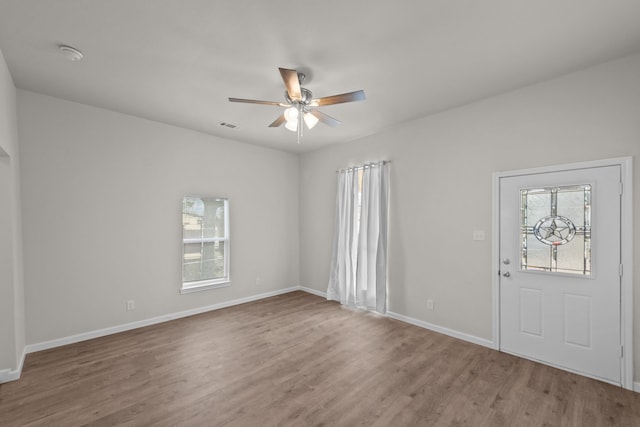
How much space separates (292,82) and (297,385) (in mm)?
2661

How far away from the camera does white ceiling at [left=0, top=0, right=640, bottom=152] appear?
1873 mm

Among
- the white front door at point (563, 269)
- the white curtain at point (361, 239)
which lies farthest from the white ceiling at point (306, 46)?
the white curtain at point (361, 239)

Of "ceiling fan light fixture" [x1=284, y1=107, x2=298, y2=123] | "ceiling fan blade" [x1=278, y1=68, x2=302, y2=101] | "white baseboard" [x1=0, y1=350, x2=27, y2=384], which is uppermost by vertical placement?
"ceiling fan blade" [x1=278, y1=68, x2=302, y2=101]

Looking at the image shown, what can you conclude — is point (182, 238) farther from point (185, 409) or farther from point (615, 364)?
point (615, 364)

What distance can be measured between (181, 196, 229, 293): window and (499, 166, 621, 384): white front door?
160 inches

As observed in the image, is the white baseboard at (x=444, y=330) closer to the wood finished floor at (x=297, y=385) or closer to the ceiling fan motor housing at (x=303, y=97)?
Result: the wood finished floor at (x=297, y=385)

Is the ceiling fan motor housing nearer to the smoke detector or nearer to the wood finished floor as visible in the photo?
the smoke detector

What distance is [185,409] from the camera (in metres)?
2.18

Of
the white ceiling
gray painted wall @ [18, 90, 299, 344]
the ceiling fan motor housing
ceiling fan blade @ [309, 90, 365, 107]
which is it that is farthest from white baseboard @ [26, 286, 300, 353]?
ceiling fan blade @ [309, 90, 365, 107]

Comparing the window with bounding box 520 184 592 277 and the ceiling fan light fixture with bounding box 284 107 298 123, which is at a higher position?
the ceiling fan light fixture with bounding box 284 107 298 123

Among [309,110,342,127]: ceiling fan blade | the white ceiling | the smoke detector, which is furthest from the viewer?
[309,110,342,127]: ceiling fan blade

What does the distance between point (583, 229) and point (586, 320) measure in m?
0.87

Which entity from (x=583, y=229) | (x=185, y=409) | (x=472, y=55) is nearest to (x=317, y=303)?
(x=185, y=409)

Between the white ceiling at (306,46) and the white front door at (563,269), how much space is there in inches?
45.9
